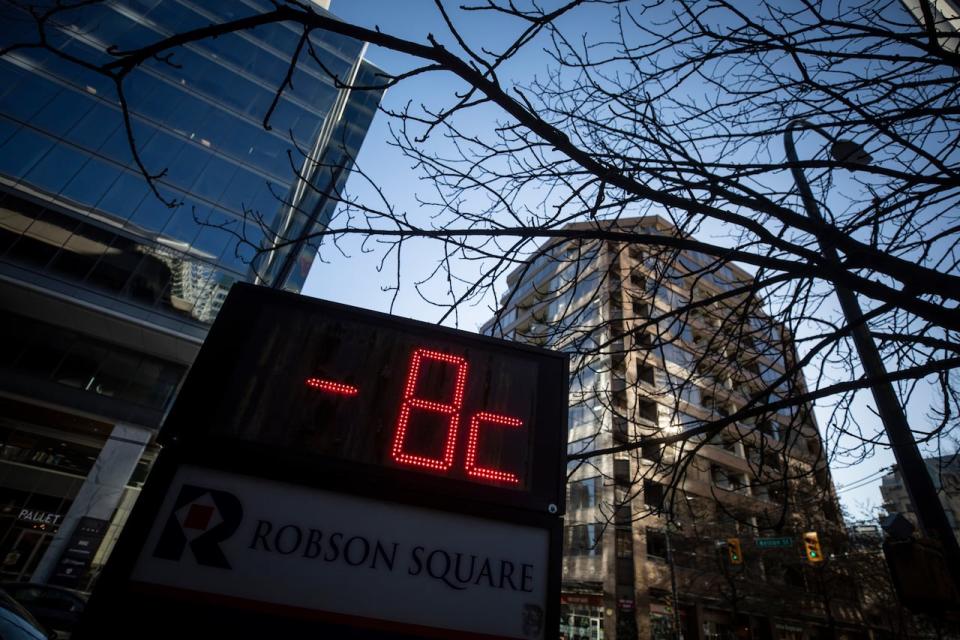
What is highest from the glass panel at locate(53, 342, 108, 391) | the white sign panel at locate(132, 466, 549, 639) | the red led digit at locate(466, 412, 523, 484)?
the glass panel at locate(53, 342, 108, 391)

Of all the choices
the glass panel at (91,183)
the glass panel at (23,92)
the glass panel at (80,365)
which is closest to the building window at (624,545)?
the glass panel at (80,365)

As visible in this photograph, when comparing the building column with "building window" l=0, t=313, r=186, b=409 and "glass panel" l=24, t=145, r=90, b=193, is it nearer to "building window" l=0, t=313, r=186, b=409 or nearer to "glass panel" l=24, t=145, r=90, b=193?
"building window" l=0, t=313, r=186, b=409

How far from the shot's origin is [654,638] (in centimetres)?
2133

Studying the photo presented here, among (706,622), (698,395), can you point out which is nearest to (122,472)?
(706,622)

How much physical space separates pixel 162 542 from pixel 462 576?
149cm

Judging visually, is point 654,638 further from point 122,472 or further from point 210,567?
point 210,567

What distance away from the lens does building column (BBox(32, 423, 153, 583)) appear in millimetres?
14461

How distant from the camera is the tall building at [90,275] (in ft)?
52.2

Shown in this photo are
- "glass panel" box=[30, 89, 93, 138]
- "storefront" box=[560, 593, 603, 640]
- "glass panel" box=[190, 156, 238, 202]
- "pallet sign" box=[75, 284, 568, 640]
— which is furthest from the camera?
"storefront" box=[560, 593, 603, 640]

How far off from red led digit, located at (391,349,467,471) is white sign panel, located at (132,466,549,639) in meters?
0.27

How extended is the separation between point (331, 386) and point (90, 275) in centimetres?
1957

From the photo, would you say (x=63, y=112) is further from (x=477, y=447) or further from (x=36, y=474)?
(x=477, y=447)

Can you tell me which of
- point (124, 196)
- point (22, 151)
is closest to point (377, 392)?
point (124, 196)

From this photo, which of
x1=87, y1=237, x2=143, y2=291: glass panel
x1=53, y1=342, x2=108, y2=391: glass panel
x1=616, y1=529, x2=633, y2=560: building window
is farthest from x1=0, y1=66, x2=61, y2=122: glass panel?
x1=616, y1=529, x2=633, y2=560: building window
